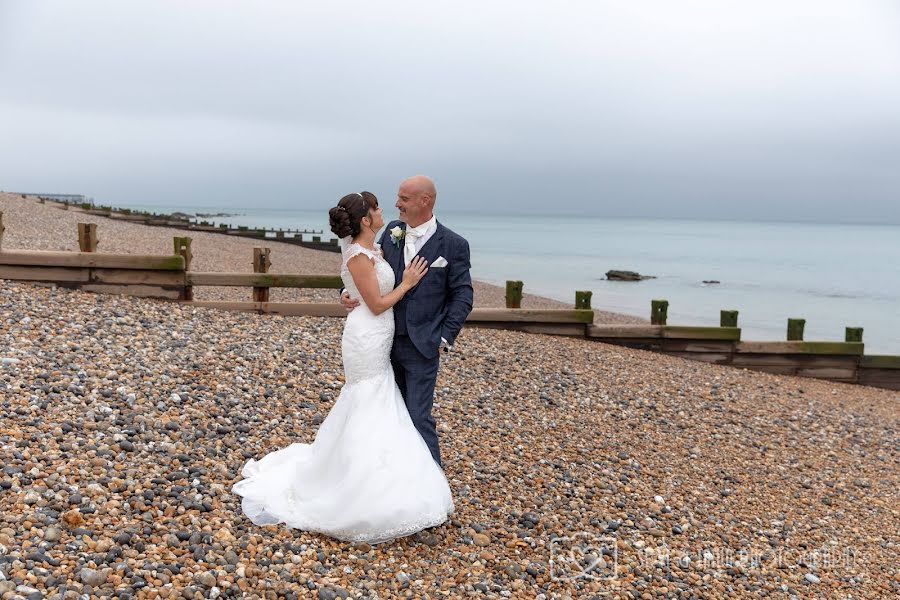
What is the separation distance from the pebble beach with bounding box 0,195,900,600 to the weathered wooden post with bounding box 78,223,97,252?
0.81m

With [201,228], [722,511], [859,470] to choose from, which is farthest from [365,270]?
[201,228]

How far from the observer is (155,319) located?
8.92 metres

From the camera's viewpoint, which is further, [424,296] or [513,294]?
[513,294]

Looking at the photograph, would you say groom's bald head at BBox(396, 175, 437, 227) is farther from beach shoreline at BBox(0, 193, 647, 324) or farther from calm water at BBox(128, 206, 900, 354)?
calm water at BBox(128, 206, 900, 354)

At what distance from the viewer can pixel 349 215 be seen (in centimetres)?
456

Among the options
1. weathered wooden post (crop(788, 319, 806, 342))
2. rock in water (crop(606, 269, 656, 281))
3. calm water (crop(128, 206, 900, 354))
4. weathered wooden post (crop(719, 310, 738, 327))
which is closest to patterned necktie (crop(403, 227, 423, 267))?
weathered wooden post (crop(719, 310, 738, 327))

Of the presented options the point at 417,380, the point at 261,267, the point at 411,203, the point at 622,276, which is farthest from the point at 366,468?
the point at 622,276

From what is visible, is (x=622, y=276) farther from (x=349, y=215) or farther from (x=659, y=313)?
(x=349, y=215)

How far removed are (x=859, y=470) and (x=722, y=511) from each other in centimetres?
307

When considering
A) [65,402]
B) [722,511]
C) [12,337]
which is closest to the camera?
[65,402]

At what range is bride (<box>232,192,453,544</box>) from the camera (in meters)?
4.57

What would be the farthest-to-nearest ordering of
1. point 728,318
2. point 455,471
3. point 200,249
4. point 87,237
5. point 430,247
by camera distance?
1. point 200,249
2. point 728,318
3. point 87,237
4. point 455,471
5. point 430,247

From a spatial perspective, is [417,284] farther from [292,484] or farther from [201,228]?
[201,228]

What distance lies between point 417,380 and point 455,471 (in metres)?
1.67
